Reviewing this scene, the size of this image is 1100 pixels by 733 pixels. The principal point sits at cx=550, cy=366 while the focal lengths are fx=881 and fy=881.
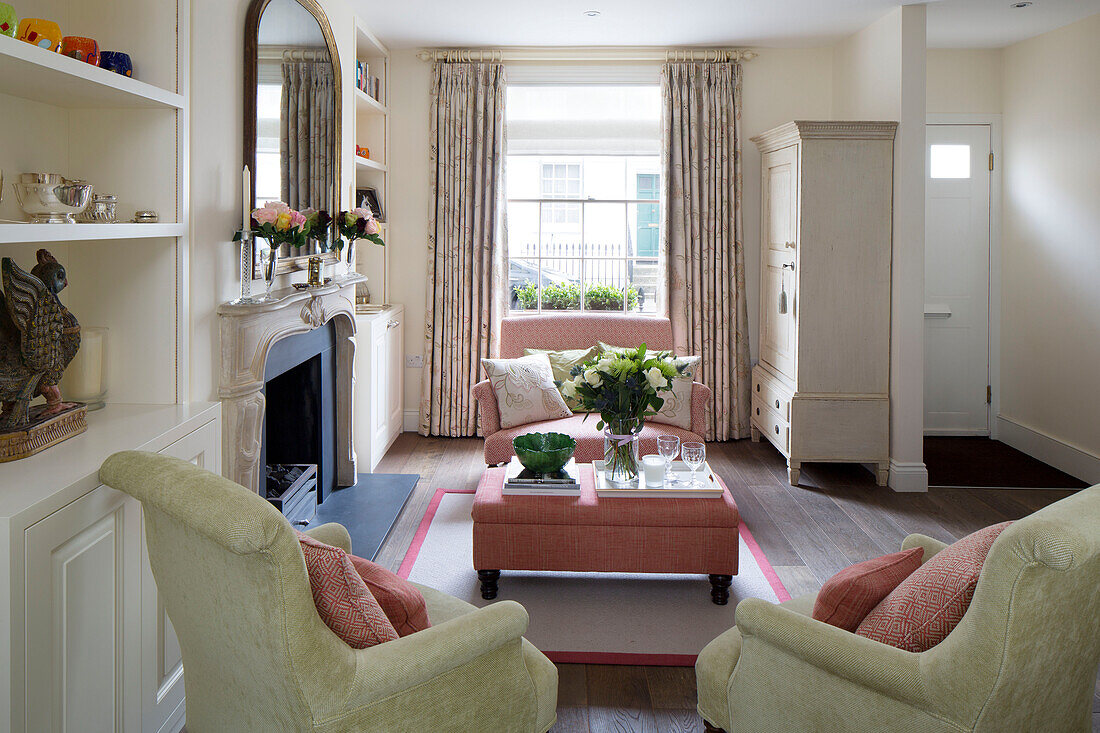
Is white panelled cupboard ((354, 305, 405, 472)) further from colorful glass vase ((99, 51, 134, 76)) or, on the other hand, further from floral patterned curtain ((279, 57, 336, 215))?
colorful glass vase ((99, 51, 134, 76))

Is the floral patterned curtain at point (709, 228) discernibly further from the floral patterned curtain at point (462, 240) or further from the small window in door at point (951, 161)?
the small window in door at point (951, 161)

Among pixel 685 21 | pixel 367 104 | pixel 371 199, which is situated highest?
pixel 685 21

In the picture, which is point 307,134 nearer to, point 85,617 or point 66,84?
point 66,84

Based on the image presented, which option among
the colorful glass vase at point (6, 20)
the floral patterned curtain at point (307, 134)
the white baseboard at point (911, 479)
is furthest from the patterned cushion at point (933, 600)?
the white baseboard at point (911, 479)

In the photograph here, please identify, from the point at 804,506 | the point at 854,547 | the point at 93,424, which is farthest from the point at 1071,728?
the point at 804,506

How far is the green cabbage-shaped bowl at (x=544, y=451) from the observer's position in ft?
11.2

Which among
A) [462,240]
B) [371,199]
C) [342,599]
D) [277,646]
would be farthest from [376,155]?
[277,646]

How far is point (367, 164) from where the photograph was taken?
523 cm

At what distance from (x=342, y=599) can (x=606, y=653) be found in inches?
A: 53.0

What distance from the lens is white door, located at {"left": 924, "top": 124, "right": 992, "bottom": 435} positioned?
19.0 feet

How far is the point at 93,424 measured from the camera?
2350mm

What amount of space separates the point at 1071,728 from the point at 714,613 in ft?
4.77

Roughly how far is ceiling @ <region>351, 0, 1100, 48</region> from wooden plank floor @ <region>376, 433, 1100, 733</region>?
8.40ft

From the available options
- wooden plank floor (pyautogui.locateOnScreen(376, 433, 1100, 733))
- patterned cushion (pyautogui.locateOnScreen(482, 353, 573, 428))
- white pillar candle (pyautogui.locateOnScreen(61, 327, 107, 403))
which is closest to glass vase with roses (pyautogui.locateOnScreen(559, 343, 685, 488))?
wooden plank floor (pyautogui.locateOnScreen(376, 433, 1100, 733))
